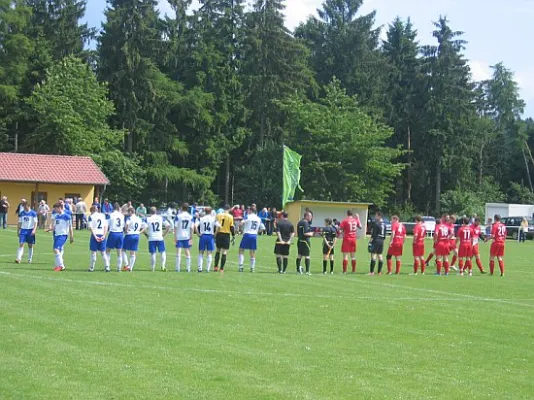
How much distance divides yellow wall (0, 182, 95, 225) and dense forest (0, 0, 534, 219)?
302 inches

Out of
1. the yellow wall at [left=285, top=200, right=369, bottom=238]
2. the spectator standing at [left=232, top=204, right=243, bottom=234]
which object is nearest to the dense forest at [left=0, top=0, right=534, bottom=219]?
the yellow wall at [left=285, top=200, right=369, bottom=238]

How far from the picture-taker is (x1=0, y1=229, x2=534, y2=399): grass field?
29.8ft

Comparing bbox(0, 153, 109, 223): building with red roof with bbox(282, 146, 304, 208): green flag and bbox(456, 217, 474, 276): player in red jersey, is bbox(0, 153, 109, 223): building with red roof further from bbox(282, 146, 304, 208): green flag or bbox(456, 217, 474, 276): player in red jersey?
bbox(456, 217, 474, 276): player in red jersey

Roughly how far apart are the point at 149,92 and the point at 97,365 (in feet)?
189

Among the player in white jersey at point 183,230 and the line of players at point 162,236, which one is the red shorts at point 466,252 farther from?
the player in white jersey at point 183,230

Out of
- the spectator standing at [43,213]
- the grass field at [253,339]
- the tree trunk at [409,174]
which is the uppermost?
the tree trunk at [409,174]

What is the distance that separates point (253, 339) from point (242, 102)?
61.7 meters

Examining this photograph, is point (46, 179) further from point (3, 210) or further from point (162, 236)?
point (162, 236)

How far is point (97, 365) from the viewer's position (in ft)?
32.1

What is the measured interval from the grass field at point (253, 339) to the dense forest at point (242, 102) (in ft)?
145

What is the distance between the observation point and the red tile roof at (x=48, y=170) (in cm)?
5181

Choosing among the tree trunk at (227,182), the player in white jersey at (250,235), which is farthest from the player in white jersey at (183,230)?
the tree trunk at (227,182)

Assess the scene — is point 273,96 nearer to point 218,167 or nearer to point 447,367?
point 218,167

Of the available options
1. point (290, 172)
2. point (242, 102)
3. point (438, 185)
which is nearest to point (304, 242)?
point (290, 172)
